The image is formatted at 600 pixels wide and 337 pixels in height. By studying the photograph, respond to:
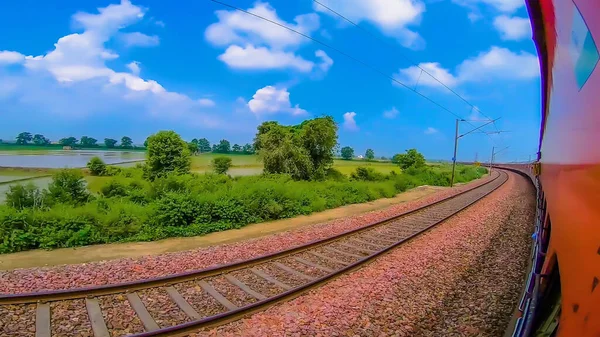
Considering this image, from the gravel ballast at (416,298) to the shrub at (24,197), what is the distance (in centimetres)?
1194

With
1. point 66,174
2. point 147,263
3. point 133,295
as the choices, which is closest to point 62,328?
point 133,295

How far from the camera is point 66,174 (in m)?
16.1

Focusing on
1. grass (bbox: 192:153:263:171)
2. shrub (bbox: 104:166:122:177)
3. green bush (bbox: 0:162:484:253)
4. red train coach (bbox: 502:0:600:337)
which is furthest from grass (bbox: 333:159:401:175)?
red train coach (bbox: 502:0:600:337)

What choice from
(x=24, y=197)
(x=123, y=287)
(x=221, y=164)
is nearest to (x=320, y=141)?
(x=221, y=164)

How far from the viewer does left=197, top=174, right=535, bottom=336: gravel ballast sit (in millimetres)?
5090

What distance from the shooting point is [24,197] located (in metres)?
12.8

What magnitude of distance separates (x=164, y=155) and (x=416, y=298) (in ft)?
96.7

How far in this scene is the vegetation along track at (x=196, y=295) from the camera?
196 inches

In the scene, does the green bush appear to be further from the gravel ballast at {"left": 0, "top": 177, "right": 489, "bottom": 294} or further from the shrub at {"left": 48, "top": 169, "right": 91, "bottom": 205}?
the gravel ballast at {"left": 0, "top": 177, "right": 489, "bottom": 294}

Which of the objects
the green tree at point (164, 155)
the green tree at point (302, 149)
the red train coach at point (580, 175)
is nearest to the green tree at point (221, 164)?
the green tree at point (164, 155)

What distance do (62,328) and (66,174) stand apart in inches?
550

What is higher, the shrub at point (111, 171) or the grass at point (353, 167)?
the grass at point (353, 167)

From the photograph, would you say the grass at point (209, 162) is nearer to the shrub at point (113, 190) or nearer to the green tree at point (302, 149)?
the green tree at point (302, 149)

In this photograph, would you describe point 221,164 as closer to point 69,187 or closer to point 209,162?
point 209,162
